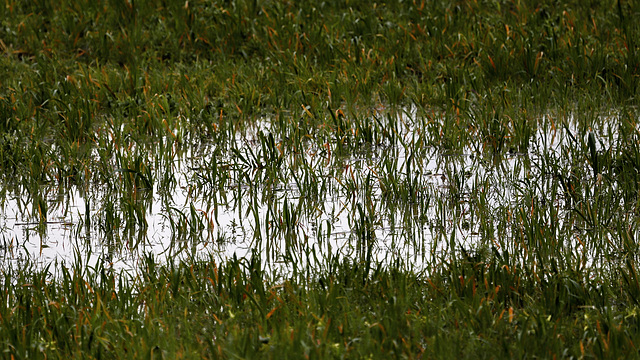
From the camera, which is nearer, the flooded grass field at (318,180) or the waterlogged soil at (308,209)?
the flooded grass field at (318,180)

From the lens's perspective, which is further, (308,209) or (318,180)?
(318,180)

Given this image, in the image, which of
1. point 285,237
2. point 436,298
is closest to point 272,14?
point 285,237

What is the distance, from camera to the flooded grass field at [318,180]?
118 inches

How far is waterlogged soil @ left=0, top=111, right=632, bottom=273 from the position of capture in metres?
3.82

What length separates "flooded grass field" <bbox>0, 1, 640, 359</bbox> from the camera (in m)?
2.99

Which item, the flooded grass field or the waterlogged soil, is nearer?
the flooded grass field

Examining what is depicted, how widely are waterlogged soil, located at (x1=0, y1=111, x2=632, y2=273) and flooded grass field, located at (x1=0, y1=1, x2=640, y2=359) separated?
0.07 feet

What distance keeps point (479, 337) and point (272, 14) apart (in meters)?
5.89

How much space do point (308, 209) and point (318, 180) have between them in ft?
1.51

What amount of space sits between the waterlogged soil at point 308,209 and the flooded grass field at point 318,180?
0.02 meters

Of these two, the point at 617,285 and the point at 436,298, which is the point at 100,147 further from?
the point at 617,285

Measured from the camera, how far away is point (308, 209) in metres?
4.30

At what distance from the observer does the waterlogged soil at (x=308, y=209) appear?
12.5 feet

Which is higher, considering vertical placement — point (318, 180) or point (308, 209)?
point (318, 180)
